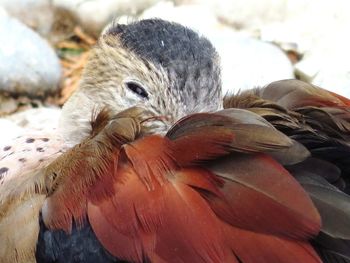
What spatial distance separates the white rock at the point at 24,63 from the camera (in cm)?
484

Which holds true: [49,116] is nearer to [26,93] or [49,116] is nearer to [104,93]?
[26,93]

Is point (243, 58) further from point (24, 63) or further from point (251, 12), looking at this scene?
point (24, 63)

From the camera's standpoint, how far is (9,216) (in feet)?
8.88

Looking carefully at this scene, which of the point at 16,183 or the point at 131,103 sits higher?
the point at 131,103

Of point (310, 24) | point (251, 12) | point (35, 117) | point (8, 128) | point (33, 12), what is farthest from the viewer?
point (33, 12)

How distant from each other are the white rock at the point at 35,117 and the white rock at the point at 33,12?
77 cm

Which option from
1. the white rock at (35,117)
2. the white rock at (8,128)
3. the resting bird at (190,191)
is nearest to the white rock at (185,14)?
the white rock at (35,117)

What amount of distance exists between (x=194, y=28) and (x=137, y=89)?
1.49 meters

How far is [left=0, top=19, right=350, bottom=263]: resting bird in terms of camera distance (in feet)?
8.02

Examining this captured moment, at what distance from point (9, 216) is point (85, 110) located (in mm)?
545

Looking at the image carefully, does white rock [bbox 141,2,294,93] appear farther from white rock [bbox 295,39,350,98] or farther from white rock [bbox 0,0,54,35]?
white rock [bbox 0,0,54,35]

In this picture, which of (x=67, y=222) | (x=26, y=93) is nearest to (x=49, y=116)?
(x=26, y=93)

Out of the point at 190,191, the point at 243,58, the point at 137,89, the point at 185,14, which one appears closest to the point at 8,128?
the point at 243,58

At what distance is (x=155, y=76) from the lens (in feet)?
9.59
